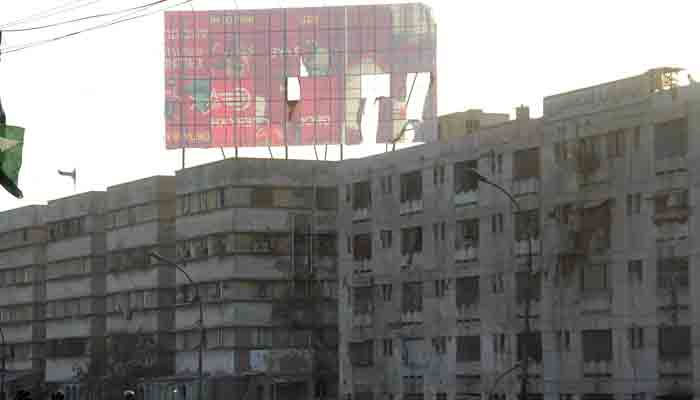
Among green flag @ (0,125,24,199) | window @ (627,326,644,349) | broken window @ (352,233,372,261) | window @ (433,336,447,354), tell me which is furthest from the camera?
broken window @ (352,233,372,261)

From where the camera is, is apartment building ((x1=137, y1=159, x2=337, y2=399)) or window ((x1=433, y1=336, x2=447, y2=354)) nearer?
window ((x1=433, y1=336, x2=447, y2=354))

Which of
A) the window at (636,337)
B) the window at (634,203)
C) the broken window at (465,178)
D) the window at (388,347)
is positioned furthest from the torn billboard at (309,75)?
the window at (636,337)

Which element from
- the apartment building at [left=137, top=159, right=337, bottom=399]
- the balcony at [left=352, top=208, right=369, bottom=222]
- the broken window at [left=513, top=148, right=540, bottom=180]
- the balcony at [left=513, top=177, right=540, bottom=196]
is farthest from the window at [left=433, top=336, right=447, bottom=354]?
the apartment building at [left=137, top=159, right=337, bottom=399]

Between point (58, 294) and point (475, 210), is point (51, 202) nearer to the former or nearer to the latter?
point (58, 294)

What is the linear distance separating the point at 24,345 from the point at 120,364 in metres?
24.1

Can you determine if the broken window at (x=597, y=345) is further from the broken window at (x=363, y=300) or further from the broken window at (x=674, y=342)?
the broken window at (x=363, y=300)

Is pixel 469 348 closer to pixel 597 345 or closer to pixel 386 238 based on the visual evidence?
pixel 386 238

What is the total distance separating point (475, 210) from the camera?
276 ft

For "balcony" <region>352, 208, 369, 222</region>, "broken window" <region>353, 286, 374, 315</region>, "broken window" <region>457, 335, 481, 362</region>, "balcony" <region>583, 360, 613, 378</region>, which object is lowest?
"balcony" <region>583, 360, 613, 378</region>

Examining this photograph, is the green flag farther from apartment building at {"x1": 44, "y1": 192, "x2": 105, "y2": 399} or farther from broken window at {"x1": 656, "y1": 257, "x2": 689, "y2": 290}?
apartment building at {"x1": 44, "y1": 192, "x2": 105, "y2": 399}

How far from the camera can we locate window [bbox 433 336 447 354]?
284 ft

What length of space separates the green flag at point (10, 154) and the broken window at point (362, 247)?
67996 millimetres

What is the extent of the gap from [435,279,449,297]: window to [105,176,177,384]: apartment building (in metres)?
28.1

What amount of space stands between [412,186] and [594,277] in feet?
56.3
